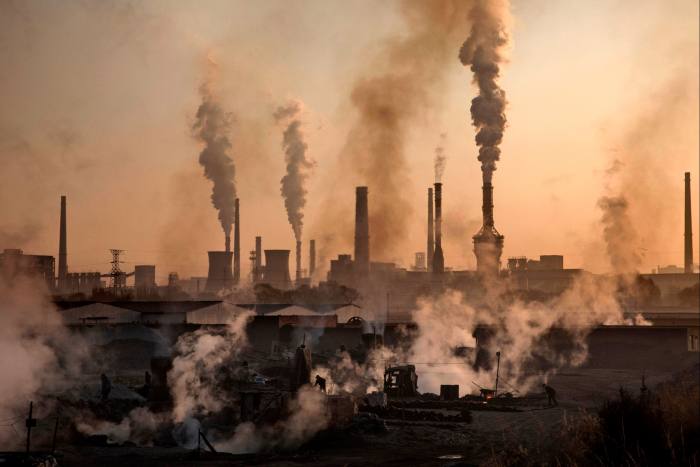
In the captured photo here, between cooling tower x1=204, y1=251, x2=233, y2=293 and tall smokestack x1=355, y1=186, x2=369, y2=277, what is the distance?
58.3ft

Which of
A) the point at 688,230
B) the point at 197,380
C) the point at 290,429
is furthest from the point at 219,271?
→ the point at 290,429

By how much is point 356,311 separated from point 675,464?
2405 inches

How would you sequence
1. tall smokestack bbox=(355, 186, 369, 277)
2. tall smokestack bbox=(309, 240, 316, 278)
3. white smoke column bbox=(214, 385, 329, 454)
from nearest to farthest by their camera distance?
white smoke column bbox=(214, 385, 329, 454)
tall smokestack bbox=(355, 186, 369, 277)
tall smokestack bbox=(309, 240, 316, 278)

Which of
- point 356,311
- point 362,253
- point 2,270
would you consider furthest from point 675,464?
point 362,253

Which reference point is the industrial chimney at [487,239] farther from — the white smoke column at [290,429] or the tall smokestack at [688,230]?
the white smoke column at [290,429]

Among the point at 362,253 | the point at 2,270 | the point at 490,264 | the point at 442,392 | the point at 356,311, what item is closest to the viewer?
the point at 442,392

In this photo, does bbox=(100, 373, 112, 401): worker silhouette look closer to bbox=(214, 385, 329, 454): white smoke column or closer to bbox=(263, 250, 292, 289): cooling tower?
bbox=(214, 385, 329, 454): white smoke column

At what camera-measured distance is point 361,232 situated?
91.2 m

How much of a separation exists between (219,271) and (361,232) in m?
20.9

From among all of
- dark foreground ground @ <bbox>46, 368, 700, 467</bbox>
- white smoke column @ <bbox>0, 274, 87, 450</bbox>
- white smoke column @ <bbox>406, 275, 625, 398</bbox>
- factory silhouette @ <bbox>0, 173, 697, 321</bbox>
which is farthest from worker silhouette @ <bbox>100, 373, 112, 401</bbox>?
factory silhouette @ <bbox>0, 173, 697, 321</bbox>

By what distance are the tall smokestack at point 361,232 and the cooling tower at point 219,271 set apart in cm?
1778

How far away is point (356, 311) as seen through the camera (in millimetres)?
77312

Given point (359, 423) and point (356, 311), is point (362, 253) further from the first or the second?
point (359, 423)

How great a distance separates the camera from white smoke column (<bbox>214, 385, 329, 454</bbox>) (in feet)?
95.9
